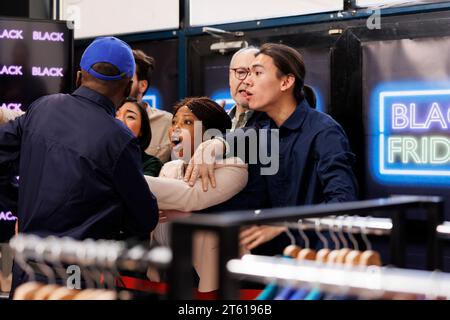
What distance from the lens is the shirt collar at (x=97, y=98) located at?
262 cm

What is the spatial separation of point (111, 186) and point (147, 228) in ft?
0.75

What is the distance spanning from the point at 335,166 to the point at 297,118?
0.32 m

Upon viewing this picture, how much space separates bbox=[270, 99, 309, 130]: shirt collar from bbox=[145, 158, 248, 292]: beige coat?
0.90 ft

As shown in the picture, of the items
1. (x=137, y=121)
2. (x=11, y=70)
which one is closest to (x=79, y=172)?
(x=137, y=121)

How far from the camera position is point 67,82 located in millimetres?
4863

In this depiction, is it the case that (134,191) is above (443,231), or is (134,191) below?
above

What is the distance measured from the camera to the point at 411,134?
4332mm

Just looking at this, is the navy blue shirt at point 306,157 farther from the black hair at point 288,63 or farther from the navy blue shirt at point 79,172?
the navy blue shirt at point 79,172

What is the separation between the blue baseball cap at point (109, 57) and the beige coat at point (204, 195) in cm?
52

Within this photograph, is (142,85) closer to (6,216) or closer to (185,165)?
(6,216)

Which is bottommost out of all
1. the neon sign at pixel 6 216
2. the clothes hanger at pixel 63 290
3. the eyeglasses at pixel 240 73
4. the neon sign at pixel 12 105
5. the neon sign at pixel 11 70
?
the neon sign at pixel 6 216

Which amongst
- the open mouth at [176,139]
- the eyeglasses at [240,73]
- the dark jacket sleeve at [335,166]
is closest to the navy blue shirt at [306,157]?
the dark jacket sleeve at [335,166]

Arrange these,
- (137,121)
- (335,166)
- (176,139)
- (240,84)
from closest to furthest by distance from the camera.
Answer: (335,166) → (176,139) → (137,121) → (240,84)

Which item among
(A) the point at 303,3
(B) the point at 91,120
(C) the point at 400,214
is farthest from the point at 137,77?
(C) the point at 400,214
